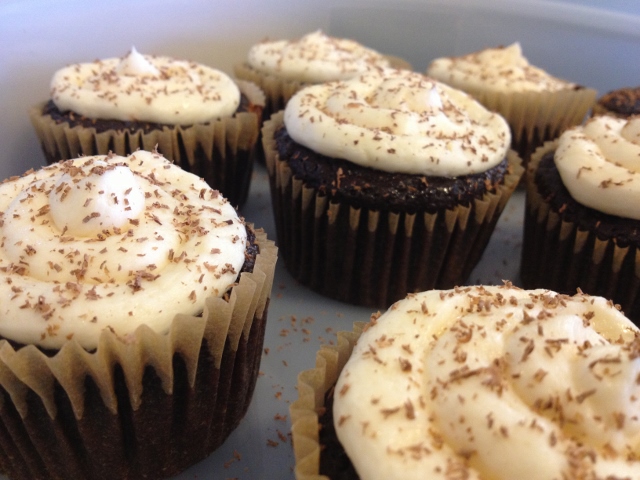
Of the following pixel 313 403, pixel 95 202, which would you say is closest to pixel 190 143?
pixel 95 202

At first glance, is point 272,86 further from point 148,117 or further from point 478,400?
point 478,400

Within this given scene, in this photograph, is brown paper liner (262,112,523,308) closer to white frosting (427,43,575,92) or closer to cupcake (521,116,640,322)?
cupcake (521,116,640,322)

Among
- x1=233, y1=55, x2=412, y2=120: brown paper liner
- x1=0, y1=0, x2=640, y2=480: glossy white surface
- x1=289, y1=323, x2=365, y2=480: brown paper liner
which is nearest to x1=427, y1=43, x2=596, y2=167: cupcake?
x1=0, y1=0, x2=640, y2=480: glossy white surface

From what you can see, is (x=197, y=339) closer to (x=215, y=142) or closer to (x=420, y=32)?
(x=215, y=142)

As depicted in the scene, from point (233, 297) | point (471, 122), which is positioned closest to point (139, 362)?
point (233, 297)

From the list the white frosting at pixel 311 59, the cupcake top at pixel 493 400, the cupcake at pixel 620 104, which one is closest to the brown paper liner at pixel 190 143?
the white frosting at pixel 311 59

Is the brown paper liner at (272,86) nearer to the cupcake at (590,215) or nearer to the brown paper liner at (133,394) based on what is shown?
the cupcake at (590,215)

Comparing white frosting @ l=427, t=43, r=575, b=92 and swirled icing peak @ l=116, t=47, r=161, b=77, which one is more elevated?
swirled icing peak @ l=116, t=47, r=161, b=77
